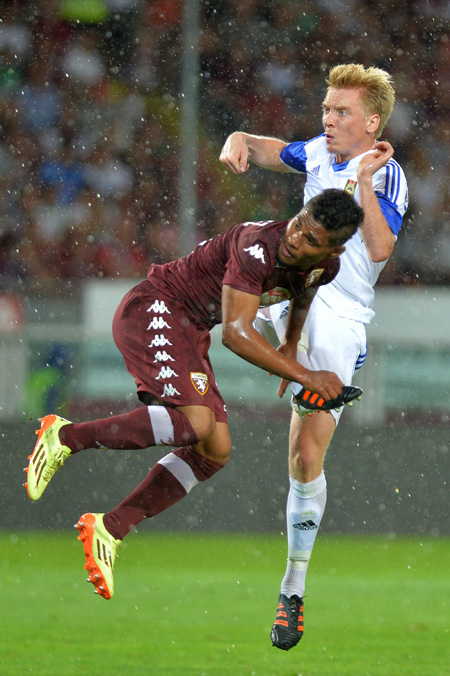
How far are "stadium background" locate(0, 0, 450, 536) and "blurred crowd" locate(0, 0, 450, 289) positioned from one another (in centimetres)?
2

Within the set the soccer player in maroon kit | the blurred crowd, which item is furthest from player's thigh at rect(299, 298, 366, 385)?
the blurred crowd

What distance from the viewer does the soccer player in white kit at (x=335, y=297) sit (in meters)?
4.56

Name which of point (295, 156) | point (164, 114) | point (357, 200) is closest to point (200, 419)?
point (357, 200)

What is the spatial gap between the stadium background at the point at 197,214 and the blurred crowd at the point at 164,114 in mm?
19

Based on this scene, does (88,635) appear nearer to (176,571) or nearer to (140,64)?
(176,571)

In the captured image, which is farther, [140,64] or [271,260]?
Result: [140,64]

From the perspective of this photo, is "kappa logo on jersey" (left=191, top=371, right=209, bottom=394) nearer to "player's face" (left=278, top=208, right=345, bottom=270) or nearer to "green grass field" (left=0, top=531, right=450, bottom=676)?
"player's face" (left=278, top=208, right=345, bottom=270)

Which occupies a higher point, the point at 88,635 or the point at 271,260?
the point at 271,260

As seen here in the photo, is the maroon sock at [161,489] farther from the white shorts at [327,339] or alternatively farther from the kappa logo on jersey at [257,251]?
the kappa logo on jersey at [257,251]

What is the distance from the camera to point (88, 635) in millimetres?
5590

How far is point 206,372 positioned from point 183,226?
451 centimetres

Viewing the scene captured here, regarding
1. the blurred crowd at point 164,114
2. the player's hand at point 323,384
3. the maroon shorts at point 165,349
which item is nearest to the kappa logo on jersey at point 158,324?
the maroon shorts at point 165,349

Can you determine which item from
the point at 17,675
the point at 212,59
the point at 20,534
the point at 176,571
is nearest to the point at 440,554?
the point at 176,571

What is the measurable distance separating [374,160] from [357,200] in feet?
0.72
